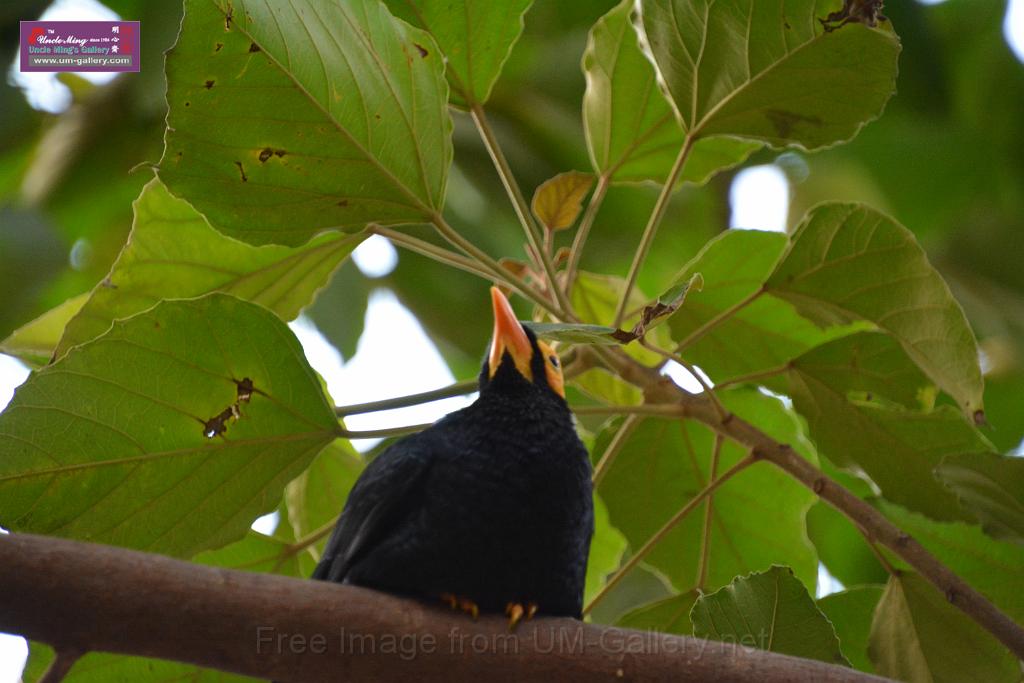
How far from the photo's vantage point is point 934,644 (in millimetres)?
1695

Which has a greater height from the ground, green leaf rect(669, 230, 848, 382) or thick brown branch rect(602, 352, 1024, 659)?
green leaf rect(669, 230, 848, 382)

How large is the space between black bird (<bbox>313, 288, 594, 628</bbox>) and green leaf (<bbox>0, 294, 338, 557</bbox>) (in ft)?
0.45

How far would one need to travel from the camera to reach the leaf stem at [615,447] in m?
1.91

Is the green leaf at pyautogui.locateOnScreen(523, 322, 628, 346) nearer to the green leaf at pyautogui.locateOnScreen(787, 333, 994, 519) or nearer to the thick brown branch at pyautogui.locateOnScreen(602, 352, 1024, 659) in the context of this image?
the thick brown branch at pyautogui.locateOnScreen(602, 352, 1024, 659)

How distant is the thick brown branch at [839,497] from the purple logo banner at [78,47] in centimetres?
122

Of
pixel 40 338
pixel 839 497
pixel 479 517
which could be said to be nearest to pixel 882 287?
pixel 839 497

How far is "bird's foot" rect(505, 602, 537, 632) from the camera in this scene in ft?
4.45

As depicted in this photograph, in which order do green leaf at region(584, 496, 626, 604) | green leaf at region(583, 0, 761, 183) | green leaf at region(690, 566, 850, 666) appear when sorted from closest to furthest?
green leaf at region(690, 566, 850, 666), green leaf at region(583, 0, 761, 183), green leaf at region(584, 496, 626, 604)

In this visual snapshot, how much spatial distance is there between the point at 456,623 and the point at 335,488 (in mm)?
881

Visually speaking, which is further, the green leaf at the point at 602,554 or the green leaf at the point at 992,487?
the green leaf at the point at 602,554

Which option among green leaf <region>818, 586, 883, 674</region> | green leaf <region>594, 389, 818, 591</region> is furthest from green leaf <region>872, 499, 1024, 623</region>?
green leaf <region>594, 389, 818, 591</region>

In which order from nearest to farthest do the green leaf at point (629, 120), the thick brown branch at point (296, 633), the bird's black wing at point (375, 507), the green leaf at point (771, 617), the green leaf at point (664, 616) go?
the thick brown branch at point (296, 633), the green leaf at point (771, 617), the bird's black wing at point (375, 507), the green leaf at point (664, 616), the green leaf at point (629, 120)

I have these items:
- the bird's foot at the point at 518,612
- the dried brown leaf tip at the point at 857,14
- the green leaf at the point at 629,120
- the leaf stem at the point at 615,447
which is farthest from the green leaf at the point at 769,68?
the bird's foot at the point at 518,612

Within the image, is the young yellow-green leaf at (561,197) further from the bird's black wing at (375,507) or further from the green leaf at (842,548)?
the green leaf at (842,548)
